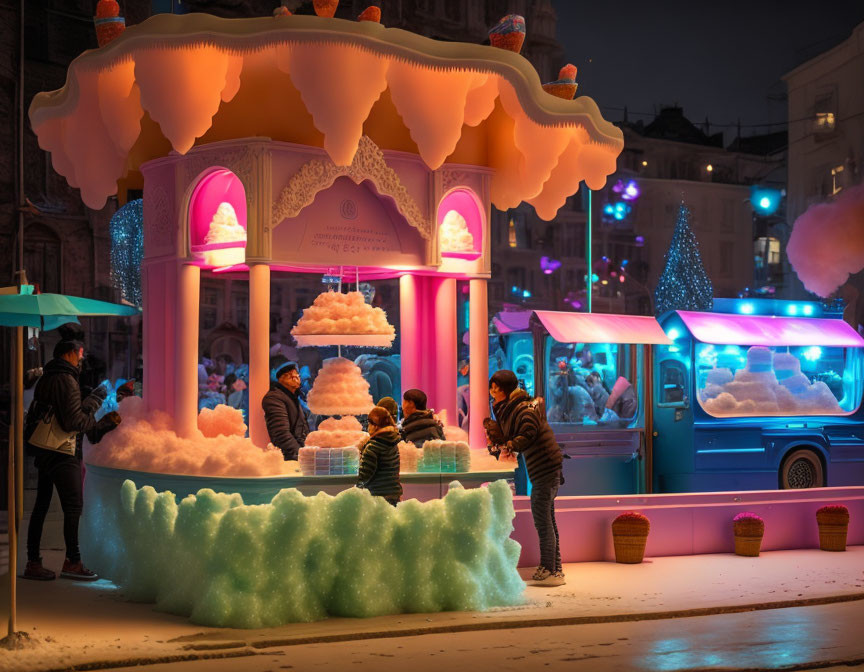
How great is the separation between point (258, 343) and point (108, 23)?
3.16 meters

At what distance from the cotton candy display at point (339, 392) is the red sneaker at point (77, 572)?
2.34m

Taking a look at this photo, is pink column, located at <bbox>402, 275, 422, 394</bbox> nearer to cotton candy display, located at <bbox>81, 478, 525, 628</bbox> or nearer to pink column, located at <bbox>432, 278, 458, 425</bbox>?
pink column, located at <bbox>432, 278, 458, 425</bbox>

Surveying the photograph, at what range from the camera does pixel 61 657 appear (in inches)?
261

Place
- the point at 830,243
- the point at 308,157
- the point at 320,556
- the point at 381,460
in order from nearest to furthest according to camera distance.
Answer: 1. the point at 320,556
2. the point at 381,460
3. the point at 308,157
4. the point at 830,243

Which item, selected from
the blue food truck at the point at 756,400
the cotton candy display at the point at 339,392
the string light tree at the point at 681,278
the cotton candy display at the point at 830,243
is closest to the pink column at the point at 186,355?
the cotton candy display at the point at 339,392

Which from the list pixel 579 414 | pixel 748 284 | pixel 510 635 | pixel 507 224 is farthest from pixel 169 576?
pixel 748 284

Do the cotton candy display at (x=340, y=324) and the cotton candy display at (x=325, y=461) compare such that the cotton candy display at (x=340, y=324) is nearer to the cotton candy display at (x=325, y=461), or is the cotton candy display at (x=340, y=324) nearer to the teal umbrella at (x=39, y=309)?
the cotton candy display at (x=325, y=461)

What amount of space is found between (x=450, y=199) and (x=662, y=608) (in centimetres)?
540

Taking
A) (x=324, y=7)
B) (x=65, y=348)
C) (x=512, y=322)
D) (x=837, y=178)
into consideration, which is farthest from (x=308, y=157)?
(x=837, y=178)

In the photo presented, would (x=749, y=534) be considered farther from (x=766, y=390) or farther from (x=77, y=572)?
(x=77, y=572)

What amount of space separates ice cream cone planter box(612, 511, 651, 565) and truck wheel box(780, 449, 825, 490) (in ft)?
17.4

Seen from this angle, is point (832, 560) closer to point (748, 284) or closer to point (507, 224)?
point (507, 224)

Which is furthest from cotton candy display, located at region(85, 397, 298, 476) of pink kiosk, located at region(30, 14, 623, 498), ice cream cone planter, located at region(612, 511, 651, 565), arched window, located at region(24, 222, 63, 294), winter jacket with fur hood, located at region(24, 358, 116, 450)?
arched window, located at region(24, 222, 63, 294)

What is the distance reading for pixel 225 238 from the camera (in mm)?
11195
